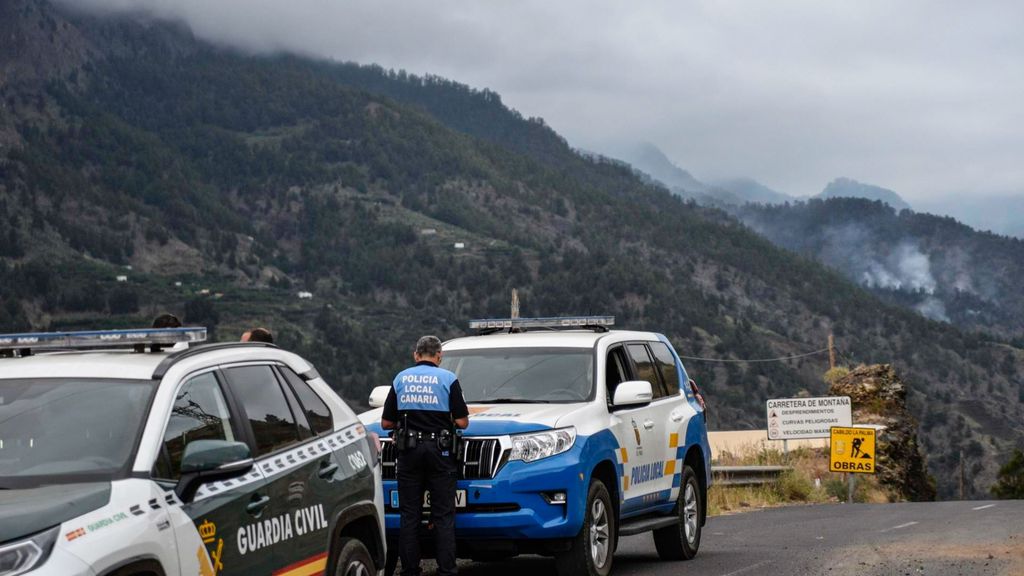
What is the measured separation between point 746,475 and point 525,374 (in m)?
17.8

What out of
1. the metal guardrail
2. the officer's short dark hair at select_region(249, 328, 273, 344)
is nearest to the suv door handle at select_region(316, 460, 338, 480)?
the officer's short dark hair at select_region(249, 328, 273, 344)

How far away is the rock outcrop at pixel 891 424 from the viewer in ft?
118

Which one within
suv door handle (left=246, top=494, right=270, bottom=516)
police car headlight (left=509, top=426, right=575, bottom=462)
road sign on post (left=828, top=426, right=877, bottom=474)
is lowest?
road sign on post (left=828, top=426, right=877, bottom=474)

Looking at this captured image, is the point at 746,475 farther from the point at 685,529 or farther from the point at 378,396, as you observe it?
the point at 378,396

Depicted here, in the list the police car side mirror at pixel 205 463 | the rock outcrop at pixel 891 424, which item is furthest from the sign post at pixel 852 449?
the police car side mirror at pixel 205 463

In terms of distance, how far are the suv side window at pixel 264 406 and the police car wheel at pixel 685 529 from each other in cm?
599

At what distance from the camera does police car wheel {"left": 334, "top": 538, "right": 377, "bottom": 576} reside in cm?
728

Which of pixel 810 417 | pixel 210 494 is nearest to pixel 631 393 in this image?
pixel 210 494

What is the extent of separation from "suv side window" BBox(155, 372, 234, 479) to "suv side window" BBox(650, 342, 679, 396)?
6.51 m

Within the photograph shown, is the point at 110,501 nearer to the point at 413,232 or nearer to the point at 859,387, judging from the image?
the point at 859,387

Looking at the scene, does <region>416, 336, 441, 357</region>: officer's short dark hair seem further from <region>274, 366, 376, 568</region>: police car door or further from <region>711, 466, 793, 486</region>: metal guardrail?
<region>711, 466, 793, 486</region>: metal guardrail

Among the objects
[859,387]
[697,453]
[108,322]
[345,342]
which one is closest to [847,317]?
[345,342]

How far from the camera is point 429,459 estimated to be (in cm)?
944

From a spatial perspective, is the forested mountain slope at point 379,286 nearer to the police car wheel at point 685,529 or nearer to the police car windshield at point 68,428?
the police car wheel at point 685,529
